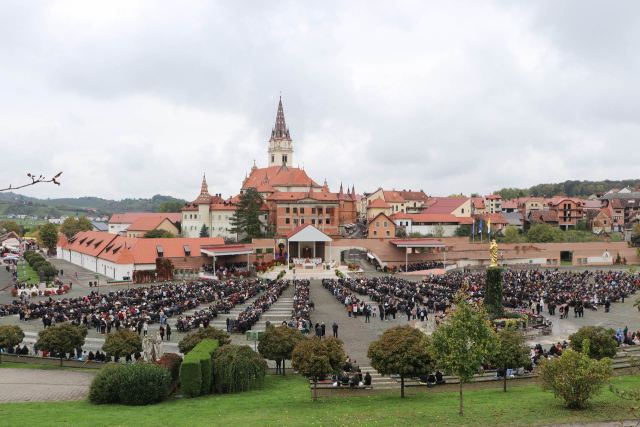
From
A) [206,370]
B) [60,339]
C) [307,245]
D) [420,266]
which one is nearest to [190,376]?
[206,370]

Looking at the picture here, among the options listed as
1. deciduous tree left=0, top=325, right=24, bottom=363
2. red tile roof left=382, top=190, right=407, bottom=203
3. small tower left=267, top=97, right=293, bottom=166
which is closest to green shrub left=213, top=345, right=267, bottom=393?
deciduous tree left=0, top=325, right=24, bottom=363

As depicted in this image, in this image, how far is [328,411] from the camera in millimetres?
14562

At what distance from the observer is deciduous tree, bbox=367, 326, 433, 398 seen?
51.7 ft

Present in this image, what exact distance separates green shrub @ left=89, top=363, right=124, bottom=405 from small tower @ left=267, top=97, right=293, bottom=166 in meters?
93.8

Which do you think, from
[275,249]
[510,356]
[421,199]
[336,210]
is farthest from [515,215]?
[510,356]

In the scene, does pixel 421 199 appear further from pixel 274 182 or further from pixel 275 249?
pixel 275 249

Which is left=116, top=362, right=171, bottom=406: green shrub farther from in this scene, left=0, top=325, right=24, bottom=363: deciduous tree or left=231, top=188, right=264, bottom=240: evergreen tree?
left=231, top=188, right=264, bottom=240: evergreen tree

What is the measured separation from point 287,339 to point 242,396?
2.95 meters

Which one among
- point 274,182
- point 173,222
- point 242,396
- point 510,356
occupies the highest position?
point 274,182

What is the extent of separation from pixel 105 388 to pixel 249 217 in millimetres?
56736

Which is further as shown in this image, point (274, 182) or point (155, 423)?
point (274, 182)

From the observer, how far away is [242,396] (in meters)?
16.7

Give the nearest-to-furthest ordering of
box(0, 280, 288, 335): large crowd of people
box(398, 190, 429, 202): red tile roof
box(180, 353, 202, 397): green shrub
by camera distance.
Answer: box(180, 353, 202, 397): green shrub, box(0, 280, 288, 335): large crowd of people, box(398, 190, 429, 202): red tile roof

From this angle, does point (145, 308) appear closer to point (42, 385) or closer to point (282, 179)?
point (42, 385)
